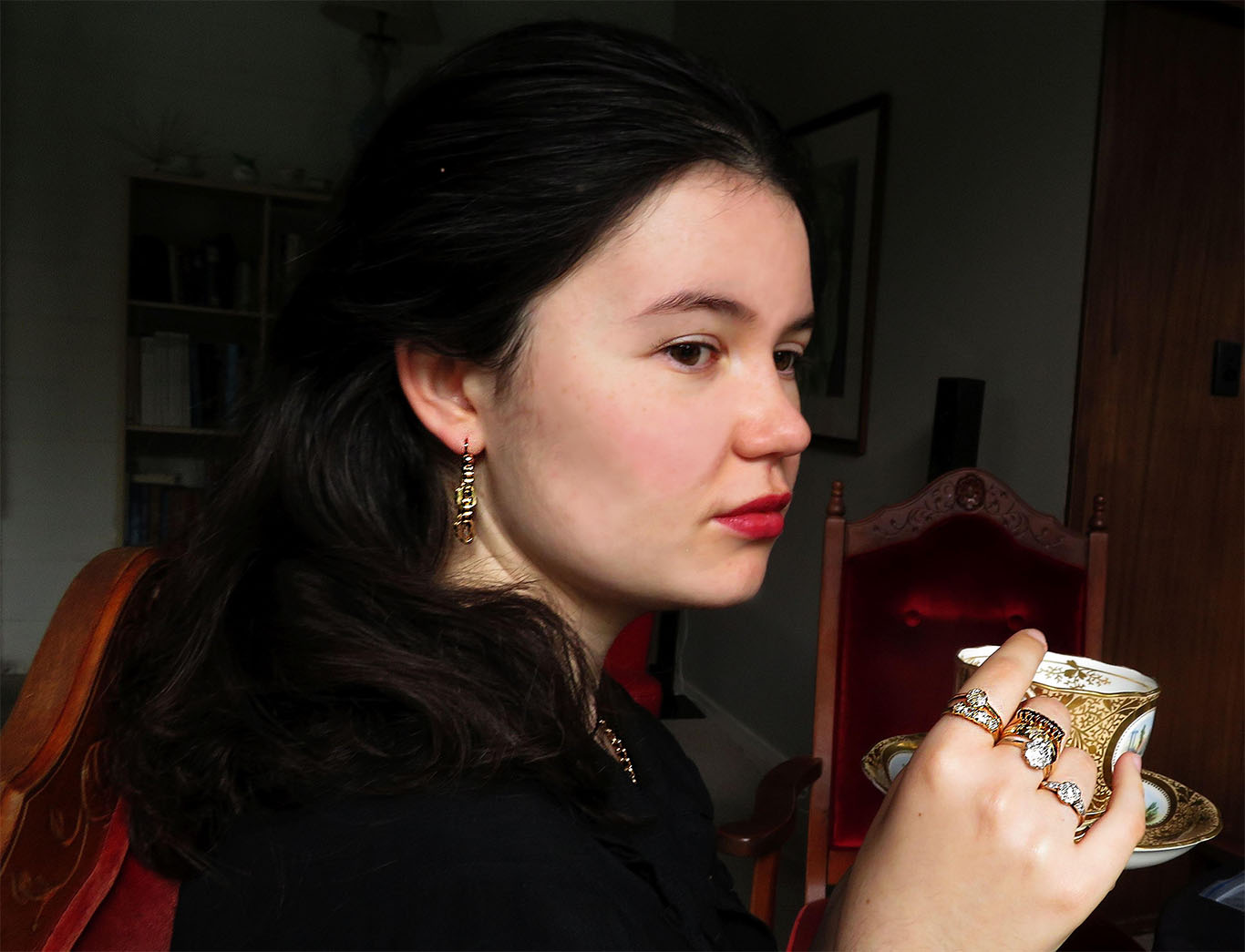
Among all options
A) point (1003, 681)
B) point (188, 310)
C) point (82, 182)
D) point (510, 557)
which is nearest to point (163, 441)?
point (188, 310)

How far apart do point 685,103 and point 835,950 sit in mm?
659

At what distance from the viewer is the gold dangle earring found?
876mm

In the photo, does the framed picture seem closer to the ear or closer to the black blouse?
the ear

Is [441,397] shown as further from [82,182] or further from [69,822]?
[82,182]

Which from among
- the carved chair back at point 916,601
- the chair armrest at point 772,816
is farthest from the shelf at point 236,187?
the chair armrest at point 772,816

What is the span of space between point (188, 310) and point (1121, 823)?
151 inches

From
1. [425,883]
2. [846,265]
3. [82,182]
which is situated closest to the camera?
[425,883]

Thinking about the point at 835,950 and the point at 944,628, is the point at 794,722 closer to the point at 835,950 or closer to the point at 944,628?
the point at 944,628

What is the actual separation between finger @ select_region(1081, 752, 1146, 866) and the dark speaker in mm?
1761

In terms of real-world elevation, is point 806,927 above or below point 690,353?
below

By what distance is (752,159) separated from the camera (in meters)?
0.87

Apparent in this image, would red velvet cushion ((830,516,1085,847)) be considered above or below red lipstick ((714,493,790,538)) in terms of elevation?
below

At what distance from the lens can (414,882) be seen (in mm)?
583

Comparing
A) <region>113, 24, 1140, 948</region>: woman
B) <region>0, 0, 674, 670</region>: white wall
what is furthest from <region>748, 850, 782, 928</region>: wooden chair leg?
<region>0, 0, 674, 670</region>: white wall
